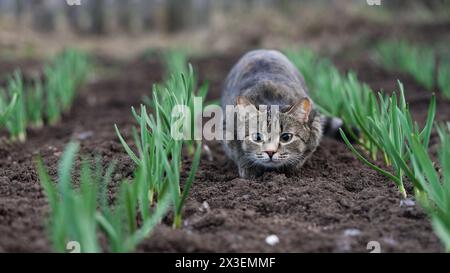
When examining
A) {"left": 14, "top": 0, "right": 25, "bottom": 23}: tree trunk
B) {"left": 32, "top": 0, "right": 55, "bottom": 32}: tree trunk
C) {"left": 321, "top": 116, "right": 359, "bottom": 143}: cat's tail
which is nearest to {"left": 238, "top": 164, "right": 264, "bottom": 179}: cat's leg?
{"left": 321, "top": 116, "right": 359, "bottom": 143}: cat's tail

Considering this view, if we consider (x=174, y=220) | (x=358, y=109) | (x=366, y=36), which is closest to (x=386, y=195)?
(x=358, y=109)

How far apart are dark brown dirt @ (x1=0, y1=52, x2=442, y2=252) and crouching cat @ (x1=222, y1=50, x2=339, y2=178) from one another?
0.10m

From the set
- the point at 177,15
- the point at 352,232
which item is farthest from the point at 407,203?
the point at 177,15

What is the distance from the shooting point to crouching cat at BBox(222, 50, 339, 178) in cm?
288

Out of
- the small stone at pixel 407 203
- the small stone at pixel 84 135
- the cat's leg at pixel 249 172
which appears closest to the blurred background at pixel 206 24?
the small stone at pixel 84 135

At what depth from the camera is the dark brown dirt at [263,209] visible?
6.52 ft

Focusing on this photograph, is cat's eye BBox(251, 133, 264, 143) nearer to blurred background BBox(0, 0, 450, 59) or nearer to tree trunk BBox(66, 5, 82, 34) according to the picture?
blurred background BBox(0, 0, 450, 59)

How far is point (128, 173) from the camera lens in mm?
2906

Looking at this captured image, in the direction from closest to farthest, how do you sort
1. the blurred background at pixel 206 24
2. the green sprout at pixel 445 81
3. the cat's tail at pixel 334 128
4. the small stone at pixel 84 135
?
the cat's tail at pixel 334 128 < the small stone at pixel 84 135 < the green sprout at pixel 445 81 < the blurred background at pixel 206 24

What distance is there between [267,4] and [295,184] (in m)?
11.4

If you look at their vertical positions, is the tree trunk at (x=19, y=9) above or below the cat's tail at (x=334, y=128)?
above

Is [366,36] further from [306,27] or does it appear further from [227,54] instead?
[227,54]

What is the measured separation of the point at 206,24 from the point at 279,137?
12.1m

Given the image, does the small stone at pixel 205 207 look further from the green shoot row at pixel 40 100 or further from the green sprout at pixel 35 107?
the green sprout at pixel 35 107
